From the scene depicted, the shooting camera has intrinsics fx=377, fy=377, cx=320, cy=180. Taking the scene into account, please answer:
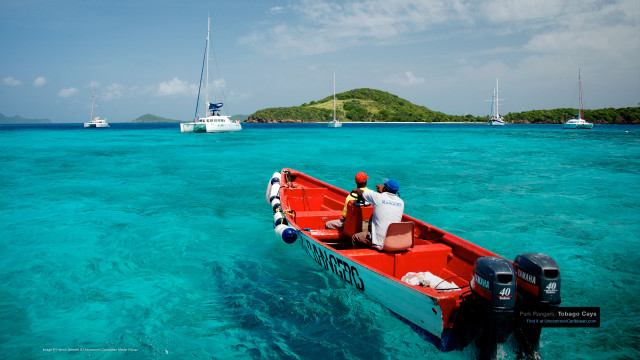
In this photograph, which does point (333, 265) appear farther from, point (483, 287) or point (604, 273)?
point (604, 273)

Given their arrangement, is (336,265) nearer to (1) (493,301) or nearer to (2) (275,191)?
(1) (493,301)

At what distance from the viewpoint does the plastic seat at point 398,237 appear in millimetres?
6340

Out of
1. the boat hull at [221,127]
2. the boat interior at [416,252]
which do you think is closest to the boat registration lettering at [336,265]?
the boat interior at [416,252]

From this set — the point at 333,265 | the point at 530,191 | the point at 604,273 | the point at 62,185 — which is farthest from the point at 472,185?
the point at 62,185

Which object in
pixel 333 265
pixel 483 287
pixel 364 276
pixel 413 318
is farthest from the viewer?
pixel 333 265

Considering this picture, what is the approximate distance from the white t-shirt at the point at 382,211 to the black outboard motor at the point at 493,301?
78.9 inches

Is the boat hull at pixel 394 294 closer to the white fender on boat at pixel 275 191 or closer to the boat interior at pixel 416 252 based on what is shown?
the boat interior at pixel 416 252

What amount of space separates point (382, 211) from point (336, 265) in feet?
4.37

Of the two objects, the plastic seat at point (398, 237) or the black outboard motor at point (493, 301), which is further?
the plastic seat at point (398, 237)

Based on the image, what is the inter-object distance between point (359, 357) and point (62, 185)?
20790mm

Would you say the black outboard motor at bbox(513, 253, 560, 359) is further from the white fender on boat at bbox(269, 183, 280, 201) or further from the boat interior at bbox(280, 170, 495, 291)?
the white fender on boat at bbox(269, 183, 280, 201)

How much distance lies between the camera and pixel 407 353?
5.68 metres

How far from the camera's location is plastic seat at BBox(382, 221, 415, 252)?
250 inches

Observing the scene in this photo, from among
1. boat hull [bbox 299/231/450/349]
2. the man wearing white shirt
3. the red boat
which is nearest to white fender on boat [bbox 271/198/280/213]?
the red boat
